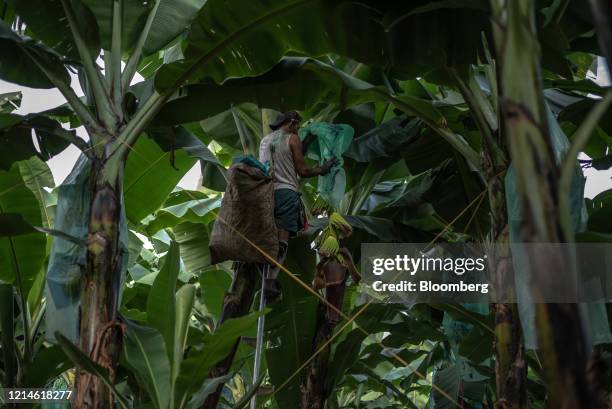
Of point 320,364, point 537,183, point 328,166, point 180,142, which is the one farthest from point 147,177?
point 537,183

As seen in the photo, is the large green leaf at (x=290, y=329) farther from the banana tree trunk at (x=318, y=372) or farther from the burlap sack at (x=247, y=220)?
the burlap sack at (x=247, y=220)

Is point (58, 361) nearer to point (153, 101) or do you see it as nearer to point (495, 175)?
point (153, 101)

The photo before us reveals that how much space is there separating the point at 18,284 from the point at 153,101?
1.37 meters

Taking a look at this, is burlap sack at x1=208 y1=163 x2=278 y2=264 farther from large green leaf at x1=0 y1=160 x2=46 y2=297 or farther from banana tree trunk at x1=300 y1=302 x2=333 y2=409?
large green leaf at x1=0 y1=160 x2=46 y2=297

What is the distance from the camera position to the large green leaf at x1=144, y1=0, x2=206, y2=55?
12.0 feet

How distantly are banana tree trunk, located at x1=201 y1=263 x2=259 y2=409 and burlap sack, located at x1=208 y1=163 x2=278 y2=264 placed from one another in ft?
0.50

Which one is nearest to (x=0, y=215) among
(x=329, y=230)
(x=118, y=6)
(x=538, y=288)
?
(x=118, y=6)

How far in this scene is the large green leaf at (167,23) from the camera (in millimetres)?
3658

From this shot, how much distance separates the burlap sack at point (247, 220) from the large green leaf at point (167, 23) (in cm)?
69

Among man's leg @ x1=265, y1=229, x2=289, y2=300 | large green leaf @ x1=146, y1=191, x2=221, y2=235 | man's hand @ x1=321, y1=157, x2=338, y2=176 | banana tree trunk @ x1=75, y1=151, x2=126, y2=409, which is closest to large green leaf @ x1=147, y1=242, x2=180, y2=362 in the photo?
banana tree trunk @ x1=75, y1=151, x2=126, y2=409

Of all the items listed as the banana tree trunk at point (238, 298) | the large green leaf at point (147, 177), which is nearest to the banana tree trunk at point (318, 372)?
the banana tree trunk at point (238, 298)

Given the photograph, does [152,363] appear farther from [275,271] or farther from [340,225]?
[340,225]

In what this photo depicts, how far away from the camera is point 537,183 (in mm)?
1008

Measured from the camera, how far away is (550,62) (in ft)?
12.1
